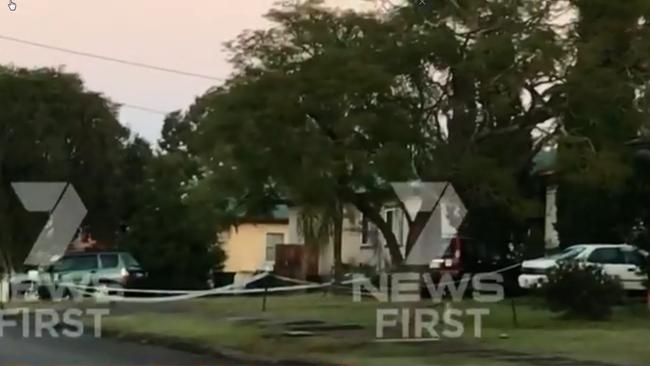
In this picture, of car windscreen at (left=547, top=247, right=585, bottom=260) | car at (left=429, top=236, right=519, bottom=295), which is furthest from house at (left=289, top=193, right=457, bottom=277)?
car windscreen at (left=547, top=247, right=585, bottom=260)

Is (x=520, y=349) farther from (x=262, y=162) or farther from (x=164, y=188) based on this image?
(x=164, y=188)

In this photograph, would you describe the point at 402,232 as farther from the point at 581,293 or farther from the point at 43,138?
the point at 43,138

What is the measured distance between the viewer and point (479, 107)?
2027 cm

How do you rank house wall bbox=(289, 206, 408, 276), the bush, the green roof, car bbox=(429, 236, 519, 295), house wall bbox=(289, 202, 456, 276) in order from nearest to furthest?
the green roof, house wall bbox=(289, 202, 456, 276), house wall bbox=(289, 206, 408, 276), the bush, car bbox=(429, 236, 519, 295)

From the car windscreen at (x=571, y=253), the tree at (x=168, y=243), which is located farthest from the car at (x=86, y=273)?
the car windscreen at (x=571, y=253)

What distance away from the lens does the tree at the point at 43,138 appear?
40.1m

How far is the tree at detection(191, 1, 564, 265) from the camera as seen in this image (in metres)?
18.8

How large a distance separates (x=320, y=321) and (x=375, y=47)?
21.2ft

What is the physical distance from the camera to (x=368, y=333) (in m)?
21.0

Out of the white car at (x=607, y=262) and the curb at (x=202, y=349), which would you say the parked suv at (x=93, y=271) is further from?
the white car at (x=607, y=262)

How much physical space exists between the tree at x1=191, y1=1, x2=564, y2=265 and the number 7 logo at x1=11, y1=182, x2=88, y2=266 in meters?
16.6

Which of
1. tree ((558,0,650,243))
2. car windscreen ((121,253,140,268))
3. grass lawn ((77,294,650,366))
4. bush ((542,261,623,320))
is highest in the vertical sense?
tree ((558,0,650,243))

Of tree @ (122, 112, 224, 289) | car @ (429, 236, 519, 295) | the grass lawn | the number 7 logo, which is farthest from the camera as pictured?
tree @ (122, 112, 224, 289)

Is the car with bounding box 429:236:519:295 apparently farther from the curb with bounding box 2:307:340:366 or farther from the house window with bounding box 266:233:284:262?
the house window with bounding box 266:233:284:262
